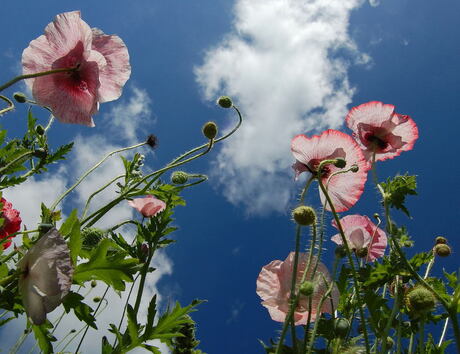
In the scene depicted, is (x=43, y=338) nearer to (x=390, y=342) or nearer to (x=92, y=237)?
(x=92, y=237)

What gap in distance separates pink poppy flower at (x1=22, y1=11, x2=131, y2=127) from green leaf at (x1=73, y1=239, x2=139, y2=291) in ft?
1.27

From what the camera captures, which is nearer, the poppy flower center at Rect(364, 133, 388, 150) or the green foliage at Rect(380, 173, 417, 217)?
the green foliage at Rect(380, 173, 417, 217)

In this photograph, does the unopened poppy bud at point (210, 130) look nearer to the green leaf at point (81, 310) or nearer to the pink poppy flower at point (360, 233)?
the pink poppy flower at point (360, 233)

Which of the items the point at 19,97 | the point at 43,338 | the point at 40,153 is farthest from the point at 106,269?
the point at 19,97

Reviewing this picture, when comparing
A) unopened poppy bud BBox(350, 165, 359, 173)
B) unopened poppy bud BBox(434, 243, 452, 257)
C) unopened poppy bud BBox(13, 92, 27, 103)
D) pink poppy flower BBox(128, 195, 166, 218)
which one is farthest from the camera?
unopened poppy bud BBox(13, 92, 27, 103)

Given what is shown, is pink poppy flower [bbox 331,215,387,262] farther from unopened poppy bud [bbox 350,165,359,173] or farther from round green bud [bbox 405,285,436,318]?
round green bud [bbox 405,285,436,318]

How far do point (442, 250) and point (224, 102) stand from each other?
1.22 metres

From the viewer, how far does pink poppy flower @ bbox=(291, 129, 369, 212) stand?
1617 mm

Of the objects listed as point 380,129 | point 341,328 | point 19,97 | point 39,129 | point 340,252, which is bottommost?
point 341,328

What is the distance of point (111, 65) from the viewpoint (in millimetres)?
1360

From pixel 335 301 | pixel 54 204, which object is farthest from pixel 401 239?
pixel 54 204

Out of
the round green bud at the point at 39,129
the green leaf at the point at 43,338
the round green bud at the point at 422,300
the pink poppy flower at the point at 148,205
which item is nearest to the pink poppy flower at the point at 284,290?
the round green bud at the point at 422,300

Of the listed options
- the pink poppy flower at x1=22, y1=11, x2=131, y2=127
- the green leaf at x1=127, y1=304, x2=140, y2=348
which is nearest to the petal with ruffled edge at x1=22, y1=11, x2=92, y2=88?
the pink poppy flower at x1=22, y1=11, x2=131, y2=127

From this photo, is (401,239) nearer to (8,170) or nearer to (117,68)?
(117,68)
